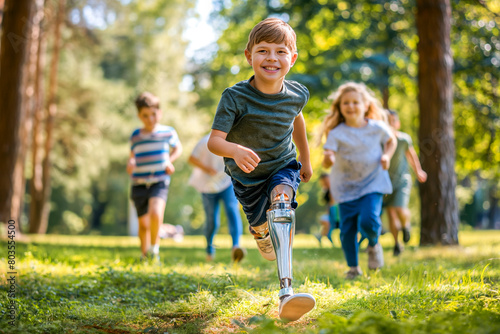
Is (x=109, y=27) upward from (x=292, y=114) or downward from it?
upward

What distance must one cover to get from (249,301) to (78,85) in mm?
23640

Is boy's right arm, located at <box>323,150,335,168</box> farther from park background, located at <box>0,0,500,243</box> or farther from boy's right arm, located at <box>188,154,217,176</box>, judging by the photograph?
boy's right arm, located at <box>188,154,217,176</box>

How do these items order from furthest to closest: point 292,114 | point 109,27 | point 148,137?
1. point 109,27
2. point 148,137
3. point 292,114

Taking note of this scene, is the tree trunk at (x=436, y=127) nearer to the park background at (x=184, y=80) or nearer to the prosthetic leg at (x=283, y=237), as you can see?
the park background at (x=184, y=80)

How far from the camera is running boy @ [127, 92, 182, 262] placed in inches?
270

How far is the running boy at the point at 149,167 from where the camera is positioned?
685 centimetres

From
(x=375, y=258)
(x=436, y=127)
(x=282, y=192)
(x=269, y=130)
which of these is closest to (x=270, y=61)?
(x=269, y=130)

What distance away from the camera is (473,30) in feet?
41.6

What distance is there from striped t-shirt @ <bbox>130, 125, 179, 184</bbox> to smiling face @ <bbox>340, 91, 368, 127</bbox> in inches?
89.0

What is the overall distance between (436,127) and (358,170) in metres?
4.38

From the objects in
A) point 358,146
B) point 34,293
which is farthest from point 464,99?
point 34,293

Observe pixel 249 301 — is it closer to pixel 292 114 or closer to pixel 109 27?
pixel 292 114

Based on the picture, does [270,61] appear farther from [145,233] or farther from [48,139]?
[48,139]

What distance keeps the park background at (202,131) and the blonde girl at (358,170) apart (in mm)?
362
